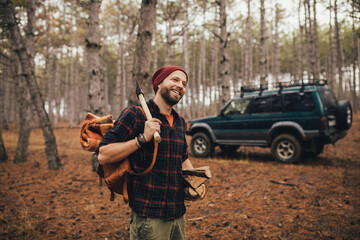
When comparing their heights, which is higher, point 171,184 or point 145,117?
point 145,117

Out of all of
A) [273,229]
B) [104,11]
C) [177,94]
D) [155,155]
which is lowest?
[273,229]

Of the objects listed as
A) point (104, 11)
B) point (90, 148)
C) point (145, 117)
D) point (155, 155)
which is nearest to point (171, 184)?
point (155, 155)

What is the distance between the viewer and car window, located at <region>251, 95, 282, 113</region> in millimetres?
7330

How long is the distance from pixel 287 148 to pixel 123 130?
6797 millimetres

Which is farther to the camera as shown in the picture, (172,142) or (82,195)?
(82,195)

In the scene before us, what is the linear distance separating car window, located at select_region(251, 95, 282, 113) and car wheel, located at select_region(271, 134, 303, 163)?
0.97 meters

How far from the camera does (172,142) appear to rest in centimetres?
184

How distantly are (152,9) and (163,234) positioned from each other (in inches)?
196

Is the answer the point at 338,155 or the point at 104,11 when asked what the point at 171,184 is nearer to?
the point at 338,155

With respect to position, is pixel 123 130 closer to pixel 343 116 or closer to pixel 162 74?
pixel 162 74

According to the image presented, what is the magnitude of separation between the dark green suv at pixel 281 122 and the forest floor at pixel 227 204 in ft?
2.50

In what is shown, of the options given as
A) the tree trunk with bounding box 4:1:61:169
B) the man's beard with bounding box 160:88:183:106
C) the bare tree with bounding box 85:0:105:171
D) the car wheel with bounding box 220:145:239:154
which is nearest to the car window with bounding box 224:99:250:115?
the car wheel with bounding box 220:145:239:154

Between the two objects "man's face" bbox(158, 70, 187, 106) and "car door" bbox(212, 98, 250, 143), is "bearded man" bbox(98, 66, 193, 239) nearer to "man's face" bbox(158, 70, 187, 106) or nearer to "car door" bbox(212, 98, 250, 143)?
"man's face" bbox(158, 70, 187, 106)

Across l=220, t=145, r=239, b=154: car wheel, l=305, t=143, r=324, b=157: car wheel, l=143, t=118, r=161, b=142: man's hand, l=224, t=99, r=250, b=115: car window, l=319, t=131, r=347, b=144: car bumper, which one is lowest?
l=220, t=145, r=239, b=154: car wheel
